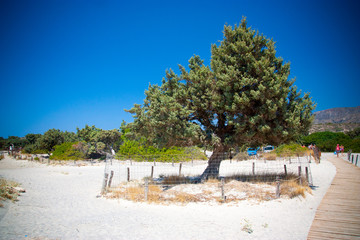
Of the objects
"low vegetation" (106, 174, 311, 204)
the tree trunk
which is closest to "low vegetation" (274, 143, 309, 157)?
"low vegetation" (106, 174, 311, 204)

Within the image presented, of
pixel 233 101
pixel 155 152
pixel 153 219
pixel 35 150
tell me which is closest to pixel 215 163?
pixel 233 101

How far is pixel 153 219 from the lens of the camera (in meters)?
8.62

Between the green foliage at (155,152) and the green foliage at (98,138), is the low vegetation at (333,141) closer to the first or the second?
the green foliage at (155,152)

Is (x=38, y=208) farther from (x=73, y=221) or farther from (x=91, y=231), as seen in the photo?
(x=91, y=231)

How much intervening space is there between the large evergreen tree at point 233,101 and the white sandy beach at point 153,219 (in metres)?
4.11

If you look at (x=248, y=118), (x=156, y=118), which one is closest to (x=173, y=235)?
(x=156, y=118)

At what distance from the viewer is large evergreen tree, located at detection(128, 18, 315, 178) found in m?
12.4

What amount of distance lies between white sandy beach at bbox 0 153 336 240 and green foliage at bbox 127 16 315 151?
13.5ft

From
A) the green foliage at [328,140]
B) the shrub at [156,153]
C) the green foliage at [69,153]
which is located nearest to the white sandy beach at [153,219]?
the shrub at [156,153]

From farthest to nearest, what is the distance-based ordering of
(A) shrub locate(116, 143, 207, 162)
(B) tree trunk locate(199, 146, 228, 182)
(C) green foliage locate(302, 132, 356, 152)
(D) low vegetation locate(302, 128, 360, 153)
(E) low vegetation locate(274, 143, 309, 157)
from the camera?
(C) green foliage locate(302, 132, 356, 152) < (D) low vegetation locate(302, 128, 360, 153) < (E) low vegetation locate(274, 143, 309, 157) < (A) shrub locate(116, 143, 207, 162) < (B) tree trunk locate(199, 146, 228, 182)

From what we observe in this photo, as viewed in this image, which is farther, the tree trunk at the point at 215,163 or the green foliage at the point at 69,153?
the green foliage at the point at 69,153

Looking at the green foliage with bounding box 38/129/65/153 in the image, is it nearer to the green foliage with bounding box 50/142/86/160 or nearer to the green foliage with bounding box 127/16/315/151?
the green foliage with bounding box 50/142/86/160

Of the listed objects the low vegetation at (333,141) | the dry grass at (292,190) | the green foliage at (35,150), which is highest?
the low vegetation at (333,141)

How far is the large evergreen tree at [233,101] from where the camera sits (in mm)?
12383
